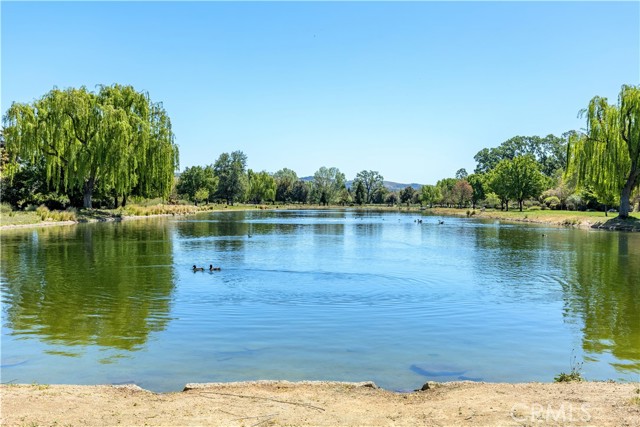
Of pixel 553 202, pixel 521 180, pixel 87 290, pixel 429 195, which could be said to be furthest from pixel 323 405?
pixel 429 195

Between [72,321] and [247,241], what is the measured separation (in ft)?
78.5

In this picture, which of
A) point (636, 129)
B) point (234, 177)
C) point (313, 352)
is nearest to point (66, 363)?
point (313, 352)

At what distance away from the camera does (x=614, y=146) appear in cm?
5275

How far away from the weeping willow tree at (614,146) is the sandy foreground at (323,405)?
51854 mm

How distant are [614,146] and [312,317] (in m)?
49.7

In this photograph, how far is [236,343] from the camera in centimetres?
1188

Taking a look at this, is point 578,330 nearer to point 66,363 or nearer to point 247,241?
point 66,363

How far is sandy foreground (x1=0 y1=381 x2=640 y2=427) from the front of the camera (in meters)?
6.64

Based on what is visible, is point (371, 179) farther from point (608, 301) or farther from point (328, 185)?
point (608, 301)

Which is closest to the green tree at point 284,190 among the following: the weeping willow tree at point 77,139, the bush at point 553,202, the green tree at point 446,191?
the green tree at point 446,191

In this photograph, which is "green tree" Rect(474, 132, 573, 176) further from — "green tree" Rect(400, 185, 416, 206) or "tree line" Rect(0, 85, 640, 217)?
"tree line" Rect(0, 85, 640, 217)

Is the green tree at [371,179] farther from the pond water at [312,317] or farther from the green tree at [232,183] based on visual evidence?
the pond water at [312,317]

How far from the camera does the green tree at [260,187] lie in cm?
14175

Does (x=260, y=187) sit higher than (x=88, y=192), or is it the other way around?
(x=260, y=187)
